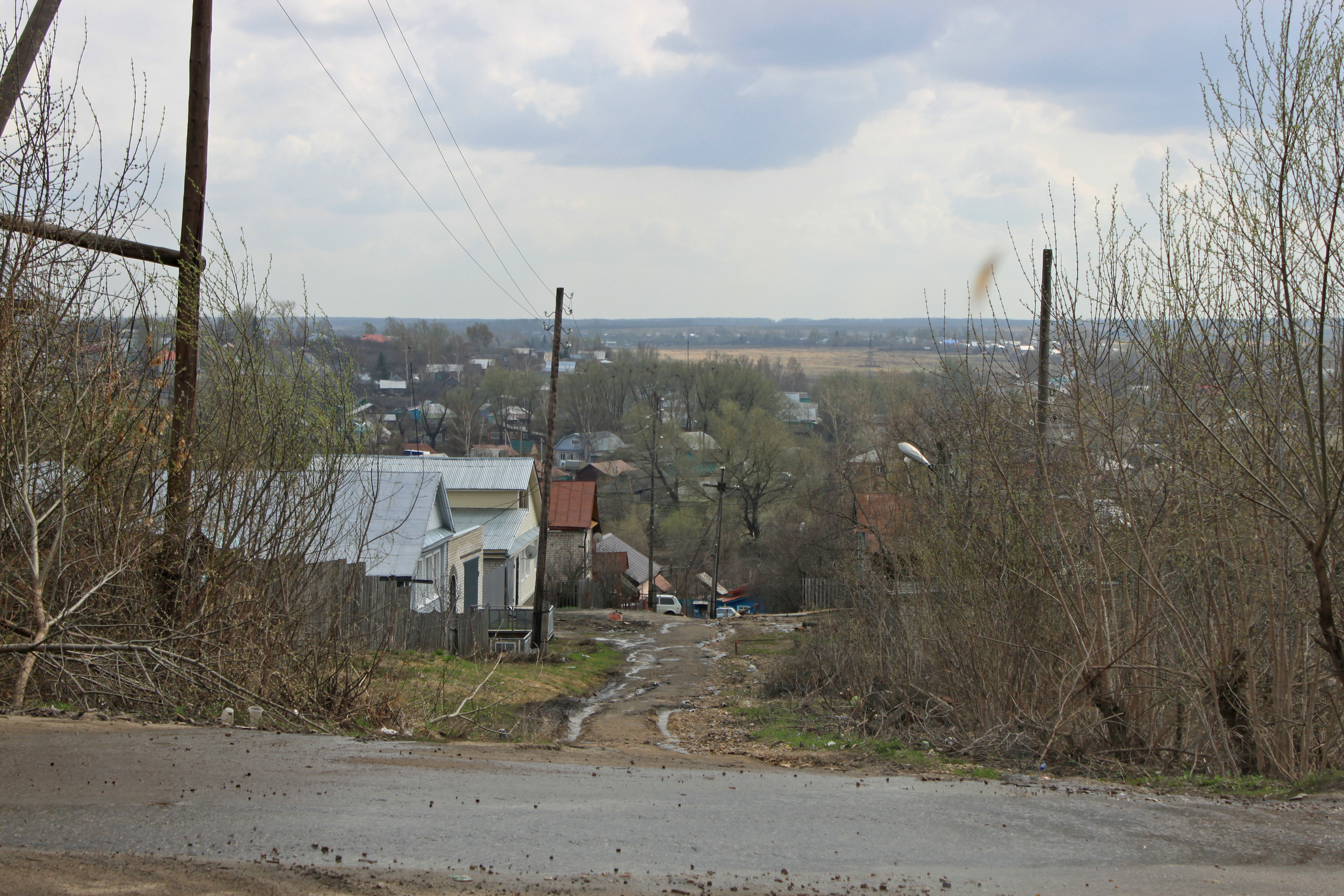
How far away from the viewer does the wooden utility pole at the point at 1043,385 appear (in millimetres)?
10102

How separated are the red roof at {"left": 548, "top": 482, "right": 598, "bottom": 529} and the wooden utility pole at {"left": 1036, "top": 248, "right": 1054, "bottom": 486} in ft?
106

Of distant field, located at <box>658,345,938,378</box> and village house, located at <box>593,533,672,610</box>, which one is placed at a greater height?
distant field, located at <box>658,345,938,378</box>

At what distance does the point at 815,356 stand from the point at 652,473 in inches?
3189

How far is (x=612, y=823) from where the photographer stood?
17.2 ft

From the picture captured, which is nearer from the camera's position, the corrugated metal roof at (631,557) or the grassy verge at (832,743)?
the grassy verge at (832,743)

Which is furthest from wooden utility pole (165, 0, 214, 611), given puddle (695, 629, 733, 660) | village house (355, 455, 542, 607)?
village house (355, 455, 542, 607)

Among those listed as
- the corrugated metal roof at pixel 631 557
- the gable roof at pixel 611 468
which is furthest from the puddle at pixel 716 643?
the gable roof at pixel 611 468

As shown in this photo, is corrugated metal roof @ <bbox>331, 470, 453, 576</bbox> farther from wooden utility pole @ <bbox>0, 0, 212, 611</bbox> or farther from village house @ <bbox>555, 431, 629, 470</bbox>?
village house @ <bbox>555, 431, 629, 470</bbox>

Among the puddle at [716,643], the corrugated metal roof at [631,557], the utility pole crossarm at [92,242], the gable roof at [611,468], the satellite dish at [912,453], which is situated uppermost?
the utility pole crossarm at [92,242]

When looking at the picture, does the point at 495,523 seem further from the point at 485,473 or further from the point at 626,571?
the point at 626,571

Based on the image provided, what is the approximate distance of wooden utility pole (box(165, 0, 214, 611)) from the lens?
29.1 feet

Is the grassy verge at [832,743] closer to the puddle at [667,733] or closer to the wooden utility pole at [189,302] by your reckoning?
the puddle at [667,733]

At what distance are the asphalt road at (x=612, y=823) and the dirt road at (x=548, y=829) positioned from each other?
0.02m

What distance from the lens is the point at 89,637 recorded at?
7.50 m
